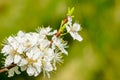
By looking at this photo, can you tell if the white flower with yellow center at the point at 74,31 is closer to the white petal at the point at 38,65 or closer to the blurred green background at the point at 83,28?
the white petal at the point at 38,65

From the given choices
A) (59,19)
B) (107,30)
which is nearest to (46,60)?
(59,19)

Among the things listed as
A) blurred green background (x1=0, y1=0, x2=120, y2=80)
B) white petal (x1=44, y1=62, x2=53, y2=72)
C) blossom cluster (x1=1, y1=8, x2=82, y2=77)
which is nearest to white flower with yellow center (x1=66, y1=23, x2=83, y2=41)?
blossom cluster (x1=1, y1=8, x2=82, y2=77)

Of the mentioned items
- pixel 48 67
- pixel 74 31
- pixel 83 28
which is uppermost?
Result: pixel 83 28

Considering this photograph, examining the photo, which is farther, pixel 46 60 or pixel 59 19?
pixel 59 19

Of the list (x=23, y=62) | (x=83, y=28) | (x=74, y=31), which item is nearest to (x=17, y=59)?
(x=23, y=62)

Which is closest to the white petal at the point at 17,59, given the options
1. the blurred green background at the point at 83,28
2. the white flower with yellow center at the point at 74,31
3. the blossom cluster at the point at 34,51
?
the blossom cluster at the point at 34,51

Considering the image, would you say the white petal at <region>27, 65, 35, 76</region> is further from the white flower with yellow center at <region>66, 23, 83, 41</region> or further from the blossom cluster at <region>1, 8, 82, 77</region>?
the white flower with yellow center at <region>66, 23, 83, 41</region>

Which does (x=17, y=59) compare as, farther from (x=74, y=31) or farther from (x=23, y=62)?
(x=74, y=31)

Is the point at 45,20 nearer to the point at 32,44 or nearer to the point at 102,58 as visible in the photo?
the point at 102,58
